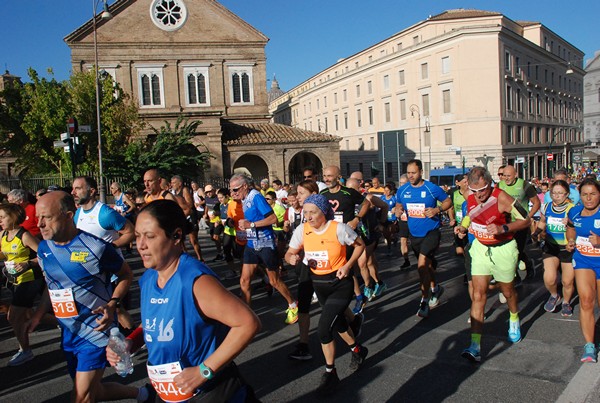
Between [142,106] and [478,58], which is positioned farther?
[478,58]

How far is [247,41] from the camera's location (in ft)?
125

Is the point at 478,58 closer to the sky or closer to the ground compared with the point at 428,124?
closer to the sky

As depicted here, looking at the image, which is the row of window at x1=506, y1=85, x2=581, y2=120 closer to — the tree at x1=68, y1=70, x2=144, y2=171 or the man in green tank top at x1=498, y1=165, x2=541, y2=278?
the tree at x1=68, y1=70, x2=144, y2=171

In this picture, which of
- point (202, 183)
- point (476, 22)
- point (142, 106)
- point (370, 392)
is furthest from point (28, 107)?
point (476, 22)

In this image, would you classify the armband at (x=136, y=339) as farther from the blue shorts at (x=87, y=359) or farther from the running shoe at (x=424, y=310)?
the running shoe at (x=424, y=310)

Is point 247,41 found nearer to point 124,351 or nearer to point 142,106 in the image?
point 142,106

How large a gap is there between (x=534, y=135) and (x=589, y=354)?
57716 mm

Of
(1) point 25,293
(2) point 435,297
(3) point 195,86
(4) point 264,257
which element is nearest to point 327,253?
(4) point 264,257

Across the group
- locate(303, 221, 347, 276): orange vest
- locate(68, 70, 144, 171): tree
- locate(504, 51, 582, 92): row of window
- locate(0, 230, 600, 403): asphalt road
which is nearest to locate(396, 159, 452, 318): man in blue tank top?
locate(0, 230, 600, 403): asphalt road

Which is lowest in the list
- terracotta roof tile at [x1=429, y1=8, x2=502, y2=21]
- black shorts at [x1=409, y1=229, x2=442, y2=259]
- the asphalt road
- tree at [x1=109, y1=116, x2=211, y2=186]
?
the asphalt road

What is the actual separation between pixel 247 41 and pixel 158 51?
259 inches

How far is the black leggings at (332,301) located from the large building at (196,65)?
2819cm

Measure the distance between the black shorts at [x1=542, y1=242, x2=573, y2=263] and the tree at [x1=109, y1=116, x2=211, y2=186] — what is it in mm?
21910

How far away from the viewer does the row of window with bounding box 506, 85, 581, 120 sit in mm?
51803
